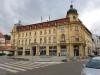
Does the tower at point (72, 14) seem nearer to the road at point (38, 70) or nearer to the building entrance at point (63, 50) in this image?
the building entrance at point (63, 50)

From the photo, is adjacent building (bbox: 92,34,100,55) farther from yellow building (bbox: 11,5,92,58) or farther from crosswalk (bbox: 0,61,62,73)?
crosswalk (bbox: 0,61,62,73)

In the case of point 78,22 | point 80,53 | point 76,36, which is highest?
point 78,22

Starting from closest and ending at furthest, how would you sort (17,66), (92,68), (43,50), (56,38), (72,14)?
(92,68)
(17,66)
(72,14)
(56,38)
(43,50)

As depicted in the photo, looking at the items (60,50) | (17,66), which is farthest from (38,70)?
(60,50)

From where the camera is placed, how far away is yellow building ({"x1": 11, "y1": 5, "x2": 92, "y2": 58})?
2530 inches

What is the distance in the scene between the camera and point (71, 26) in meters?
64.7

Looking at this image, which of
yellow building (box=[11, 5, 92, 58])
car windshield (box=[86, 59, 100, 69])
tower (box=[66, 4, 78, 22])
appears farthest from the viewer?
tower (box=[66, 4, 78, 22])

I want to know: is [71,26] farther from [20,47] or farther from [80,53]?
[20,47]

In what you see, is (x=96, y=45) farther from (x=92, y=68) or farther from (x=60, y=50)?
(x=92, y=68)

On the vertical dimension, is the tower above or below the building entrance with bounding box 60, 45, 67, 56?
above

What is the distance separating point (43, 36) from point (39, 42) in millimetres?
2503

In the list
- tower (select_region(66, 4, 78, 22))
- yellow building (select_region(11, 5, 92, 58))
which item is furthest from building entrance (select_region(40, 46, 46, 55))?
tower (select_region(66, 4, 78, 22))

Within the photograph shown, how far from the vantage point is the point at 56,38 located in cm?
A: 6700

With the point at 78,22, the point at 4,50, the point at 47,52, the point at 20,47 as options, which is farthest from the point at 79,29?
the point at 4,50
